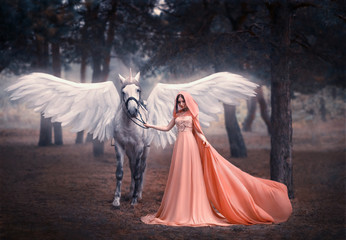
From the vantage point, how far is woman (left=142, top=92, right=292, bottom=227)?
520 cm

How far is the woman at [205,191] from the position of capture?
520 cm

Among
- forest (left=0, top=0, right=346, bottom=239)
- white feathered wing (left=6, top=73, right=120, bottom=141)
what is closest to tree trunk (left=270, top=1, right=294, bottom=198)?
forest (left=0, top=0, right=346, bottom=239)

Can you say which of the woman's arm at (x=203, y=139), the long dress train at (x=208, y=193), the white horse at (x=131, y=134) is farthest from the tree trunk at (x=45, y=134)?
the woman's arm at (x=203, y=139)

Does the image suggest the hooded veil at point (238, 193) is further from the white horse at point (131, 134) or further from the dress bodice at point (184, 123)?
the white horse at point (131, 134)

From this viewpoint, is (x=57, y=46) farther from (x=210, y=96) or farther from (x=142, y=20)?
(x=210, y=96)

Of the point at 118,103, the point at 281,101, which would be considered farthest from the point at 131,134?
the point at 281,101

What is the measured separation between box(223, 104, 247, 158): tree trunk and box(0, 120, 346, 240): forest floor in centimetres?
40

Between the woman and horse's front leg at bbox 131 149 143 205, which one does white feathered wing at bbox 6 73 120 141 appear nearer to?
horse's front leg at bbox 131 149 143 205

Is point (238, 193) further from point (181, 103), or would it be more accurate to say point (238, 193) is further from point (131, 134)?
point (131, 134)

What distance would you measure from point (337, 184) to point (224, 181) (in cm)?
503

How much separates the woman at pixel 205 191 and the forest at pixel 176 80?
0.21 meters

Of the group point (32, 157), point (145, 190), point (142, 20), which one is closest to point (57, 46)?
point (142, 20)

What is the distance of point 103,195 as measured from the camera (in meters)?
7.58

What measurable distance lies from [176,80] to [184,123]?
10340 mm
